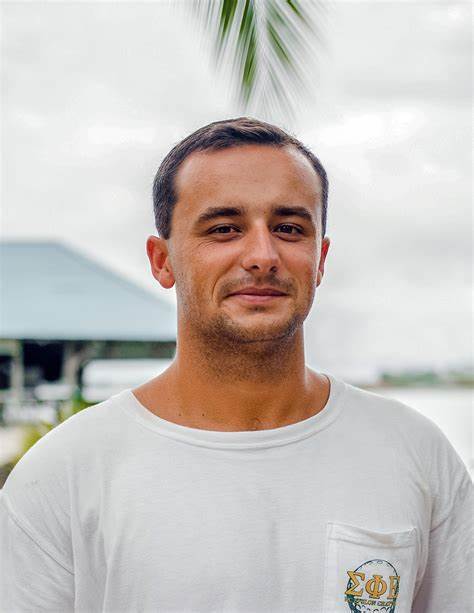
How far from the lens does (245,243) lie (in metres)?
1.70

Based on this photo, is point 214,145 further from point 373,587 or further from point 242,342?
point 373,587

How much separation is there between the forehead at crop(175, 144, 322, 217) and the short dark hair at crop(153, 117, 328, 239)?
0.02m

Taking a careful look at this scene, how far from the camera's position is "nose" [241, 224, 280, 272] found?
65.6 inches

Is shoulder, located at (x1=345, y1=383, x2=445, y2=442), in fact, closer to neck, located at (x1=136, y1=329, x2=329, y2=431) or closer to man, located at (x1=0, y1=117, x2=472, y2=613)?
man, located at (x1=0, y1=117, x2=472, y2=613)

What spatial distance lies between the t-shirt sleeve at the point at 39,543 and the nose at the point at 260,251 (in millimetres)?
556

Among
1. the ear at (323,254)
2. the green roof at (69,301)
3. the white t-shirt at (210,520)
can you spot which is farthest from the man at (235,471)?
the green roof at (69,301)

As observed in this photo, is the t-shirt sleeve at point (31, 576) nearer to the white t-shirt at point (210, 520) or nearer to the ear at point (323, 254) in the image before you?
the white t-shirt at point (210, 520)

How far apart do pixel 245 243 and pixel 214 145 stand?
0.25m

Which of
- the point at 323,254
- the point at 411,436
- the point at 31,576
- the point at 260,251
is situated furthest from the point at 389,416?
the point at 31,576

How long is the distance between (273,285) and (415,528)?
1.90ft

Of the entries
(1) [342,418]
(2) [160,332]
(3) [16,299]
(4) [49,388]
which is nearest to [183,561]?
(1) [342,418]

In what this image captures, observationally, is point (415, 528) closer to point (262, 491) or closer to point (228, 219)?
point (262, 491)

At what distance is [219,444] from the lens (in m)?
1.76

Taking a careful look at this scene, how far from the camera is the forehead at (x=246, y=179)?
5.70 feet
